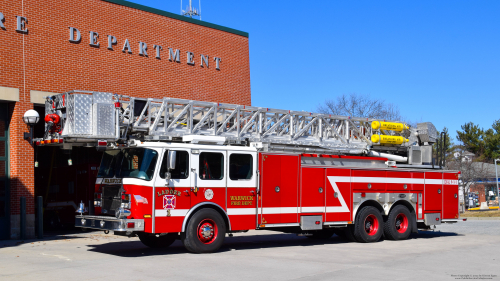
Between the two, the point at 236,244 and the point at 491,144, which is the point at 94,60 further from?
the point at 491,144

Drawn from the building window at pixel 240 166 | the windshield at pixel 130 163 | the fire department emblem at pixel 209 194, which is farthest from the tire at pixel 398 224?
the windshield at pixel 130 163

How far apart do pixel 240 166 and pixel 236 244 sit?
2.73 meters

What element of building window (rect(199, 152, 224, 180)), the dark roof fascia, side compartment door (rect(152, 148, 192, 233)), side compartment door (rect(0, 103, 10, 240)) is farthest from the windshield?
the dark roof fascia

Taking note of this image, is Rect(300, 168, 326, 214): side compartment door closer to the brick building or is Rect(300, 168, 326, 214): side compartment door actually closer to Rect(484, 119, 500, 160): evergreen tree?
the brick building

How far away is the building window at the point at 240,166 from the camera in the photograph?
11.9 meters

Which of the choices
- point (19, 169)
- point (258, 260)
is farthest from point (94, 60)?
point (258, 260)

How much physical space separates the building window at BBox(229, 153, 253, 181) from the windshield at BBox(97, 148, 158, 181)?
186cm

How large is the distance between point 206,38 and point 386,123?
29.0 ft

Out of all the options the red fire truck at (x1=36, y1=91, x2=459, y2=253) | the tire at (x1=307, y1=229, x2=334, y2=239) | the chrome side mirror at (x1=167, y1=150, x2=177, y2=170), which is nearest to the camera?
the chrome side mirror at (x1=167, y1=150, x2=177, y2=170)

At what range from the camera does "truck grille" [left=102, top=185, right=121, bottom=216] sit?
1099 cm

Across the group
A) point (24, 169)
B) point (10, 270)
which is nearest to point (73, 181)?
point (24, 169)

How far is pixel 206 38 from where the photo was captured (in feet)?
69.6

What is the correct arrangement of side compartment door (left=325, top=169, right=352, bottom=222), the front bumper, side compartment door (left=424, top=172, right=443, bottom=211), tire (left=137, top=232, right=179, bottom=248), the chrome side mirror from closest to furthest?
the front bumper, the chrome side mirror, tire (left=137, top=232, right=179, bottom=248), side compartment door (left=325, top=169, right=352, bottom=222), side compartment door (left=424, top=172, right=443, bottom=211)

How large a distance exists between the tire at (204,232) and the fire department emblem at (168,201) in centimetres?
54
